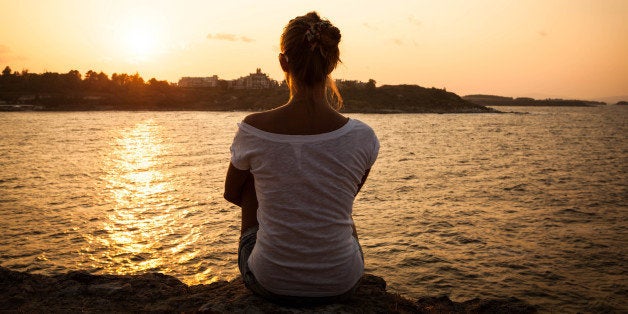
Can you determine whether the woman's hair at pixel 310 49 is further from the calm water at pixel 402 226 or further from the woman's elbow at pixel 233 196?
the calm water at pixel 402 226

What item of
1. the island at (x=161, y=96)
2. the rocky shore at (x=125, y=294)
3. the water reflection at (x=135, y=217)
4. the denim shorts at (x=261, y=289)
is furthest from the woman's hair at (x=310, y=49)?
the island at (x=161, y=96)

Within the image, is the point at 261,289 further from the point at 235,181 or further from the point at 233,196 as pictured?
the point at 235,181

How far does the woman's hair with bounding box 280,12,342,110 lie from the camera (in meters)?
2.62

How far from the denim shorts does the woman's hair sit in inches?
44.8

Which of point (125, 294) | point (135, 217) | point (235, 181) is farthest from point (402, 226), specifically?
point (235, 181)

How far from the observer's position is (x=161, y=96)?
150 meters

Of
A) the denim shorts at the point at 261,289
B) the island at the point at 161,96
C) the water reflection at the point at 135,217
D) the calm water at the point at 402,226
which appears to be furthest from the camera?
the island at the point at 161,96

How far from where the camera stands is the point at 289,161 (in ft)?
8.70

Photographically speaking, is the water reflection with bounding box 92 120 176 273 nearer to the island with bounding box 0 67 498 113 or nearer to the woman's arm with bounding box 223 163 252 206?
the woman's arm with bounding box 223 163 252 206

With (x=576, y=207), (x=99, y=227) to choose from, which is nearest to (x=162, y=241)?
(x=99, y=227)

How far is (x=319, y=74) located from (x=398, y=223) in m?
10.2

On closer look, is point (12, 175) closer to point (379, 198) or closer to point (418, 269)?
point (379, 198)

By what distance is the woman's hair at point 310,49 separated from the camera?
8.58 ft

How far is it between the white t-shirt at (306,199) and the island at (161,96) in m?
129
